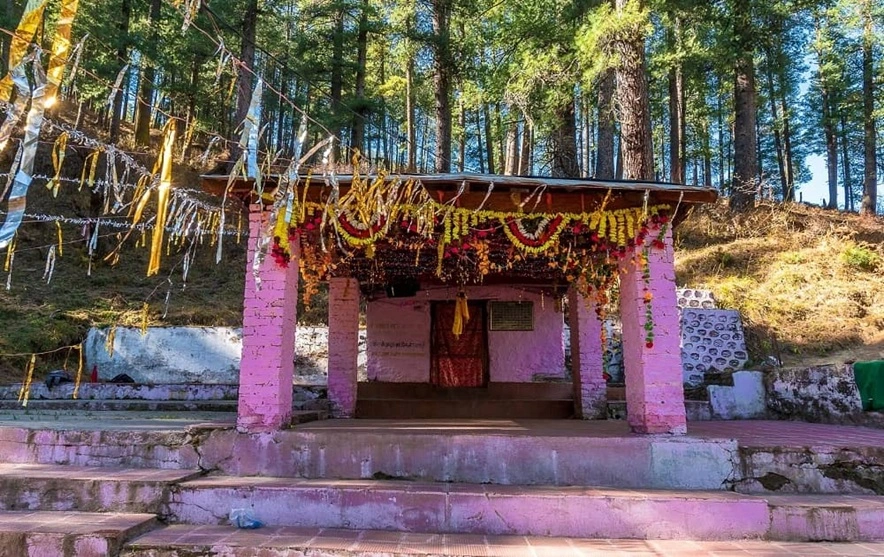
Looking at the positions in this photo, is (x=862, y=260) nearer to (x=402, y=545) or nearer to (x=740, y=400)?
(x=740, y=400)

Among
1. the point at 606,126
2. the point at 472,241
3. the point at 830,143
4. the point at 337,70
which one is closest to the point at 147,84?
the point at 337,70

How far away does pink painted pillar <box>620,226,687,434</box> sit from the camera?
18.3ft

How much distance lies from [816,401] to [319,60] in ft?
63.8

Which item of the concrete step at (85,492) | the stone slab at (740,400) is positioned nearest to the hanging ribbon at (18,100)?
the concrete step at (85,492)

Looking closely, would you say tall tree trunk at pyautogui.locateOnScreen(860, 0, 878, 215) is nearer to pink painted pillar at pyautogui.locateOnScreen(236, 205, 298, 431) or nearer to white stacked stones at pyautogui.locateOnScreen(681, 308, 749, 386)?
white stacked stones at pyautogui.locateOnScreen(681, 308, 749, 386)

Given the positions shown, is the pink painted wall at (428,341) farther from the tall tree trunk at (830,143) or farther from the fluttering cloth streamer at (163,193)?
the tall tree trunk at (830,143)

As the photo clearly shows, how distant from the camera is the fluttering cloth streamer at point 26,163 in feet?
11.2

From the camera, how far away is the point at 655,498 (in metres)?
4.63

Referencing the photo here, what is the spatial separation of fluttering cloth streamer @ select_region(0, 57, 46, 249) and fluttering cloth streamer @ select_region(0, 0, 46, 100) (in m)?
0.07

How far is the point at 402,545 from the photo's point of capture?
418 cm

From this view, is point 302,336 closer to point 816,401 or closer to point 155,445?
point 155,445

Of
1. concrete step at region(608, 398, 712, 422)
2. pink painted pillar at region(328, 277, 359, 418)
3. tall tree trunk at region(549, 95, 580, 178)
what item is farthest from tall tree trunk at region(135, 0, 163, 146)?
concrete step at region(608, 398, 712, 422)

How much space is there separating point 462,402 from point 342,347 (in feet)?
8.41

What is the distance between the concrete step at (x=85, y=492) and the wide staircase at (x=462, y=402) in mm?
4734
